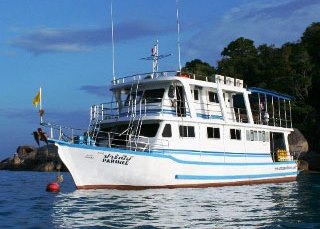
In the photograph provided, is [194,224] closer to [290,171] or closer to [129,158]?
[129,158]

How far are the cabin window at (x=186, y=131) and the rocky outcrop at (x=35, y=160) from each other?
43.2m

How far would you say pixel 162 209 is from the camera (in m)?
18.1

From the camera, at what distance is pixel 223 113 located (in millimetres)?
29578

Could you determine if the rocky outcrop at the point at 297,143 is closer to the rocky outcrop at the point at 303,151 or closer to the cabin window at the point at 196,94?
the rocky outcrop at the point at 303,151

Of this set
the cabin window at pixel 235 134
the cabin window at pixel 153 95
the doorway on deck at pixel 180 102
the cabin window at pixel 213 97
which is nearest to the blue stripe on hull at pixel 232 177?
the cabin window at pixel 235 134

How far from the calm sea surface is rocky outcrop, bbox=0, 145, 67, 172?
150 ft

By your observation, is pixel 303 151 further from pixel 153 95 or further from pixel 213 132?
pixel 153 95

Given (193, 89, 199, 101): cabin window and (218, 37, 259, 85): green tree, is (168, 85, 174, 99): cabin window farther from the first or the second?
(218, 37, 259, 85): green tree

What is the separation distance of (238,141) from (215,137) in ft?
7.31

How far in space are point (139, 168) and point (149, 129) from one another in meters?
3.23

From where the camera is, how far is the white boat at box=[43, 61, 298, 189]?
23641 millimetres

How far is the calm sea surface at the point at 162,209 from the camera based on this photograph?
15250mm

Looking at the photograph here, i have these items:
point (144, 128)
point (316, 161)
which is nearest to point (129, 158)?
point (144, 128)

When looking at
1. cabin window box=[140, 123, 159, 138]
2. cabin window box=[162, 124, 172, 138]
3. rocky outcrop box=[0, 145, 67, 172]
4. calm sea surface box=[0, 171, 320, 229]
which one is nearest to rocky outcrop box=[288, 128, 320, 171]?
calm sea surface box=[0, 171, 320, 229]
